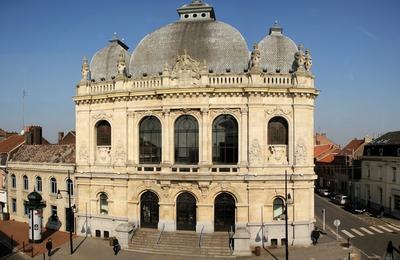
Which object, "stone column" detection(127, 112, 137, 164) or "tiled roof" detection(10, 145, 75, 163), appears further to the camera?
"tiled roof" detection(10, 145, 75, 163)

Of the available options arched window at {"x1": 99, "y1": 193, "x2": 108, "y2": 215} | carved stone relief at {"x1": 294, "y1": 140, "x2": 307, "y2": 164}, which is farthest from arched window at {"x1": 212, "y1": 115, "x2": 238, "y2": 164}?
arched window at {"x1": 99, "y1": 193, "x2": 108, "y2": 215}

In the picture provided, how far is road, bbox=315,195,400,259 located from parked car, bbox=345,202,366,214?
705 mm

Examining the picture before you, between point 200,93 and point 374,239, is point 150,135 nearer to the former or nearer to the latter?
point 200,93

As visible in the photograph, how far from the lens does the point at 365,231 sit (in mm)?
44000

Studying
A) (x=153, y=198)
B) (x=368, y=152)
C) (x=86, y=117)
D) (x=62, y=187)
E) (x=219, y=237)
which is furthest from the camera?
(x=368, y=152)

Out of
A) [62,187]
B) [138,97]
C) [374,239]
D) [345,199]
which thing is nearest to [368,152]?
[345,199]

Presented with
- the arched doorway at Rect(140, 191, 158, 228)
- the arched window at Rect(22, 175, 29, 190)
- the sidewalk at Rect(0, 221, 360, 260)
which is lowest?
the sidewalk at Rect(0, 221, 360, 260)

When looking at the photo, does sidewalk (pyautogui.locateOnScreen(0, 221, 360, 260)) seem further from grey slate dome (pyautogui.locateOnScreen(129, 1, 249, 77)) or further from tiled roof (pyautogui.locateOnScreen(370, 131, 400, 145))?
tiled roof (pyautogui.locateOnScreen(370, 131, 400, 145))

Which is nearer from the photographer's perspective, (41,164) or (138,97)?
(138,97)

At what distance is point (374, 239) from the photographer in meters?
40.4

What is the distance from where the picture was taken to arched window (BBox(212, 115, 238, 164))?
36.7 metres

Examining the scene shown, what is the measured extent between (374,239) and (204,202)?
18.0 m

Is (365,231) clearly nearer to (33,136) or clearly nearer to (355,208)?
(355,208)

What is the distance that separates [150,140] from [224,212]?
9602 millimetres
